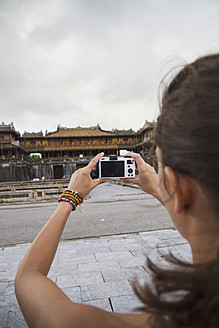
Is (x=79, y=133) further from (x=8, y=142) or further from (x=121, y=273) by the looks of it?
(x=121, y=273)

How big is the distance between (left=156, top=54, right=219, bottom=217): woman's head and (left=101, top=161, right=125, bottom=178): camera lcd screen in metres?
0.96

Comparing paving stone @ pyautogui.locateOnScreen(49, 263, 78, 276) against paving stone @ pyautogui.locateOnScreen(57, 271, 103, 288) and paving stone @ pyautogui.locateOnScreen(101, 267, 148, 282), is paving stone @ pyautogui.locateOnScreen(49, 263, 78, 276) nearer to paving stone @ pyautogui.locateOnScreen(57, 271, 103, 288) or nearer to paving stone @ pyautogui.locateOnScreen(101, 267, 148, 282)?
paving stone @ pyautogui.locateOnScreen(57, 271, 103, 288)

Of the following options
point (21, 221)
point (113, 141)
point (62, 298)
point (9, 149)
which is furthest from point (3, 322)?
point (113, 141)

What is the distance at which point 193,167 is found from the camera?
0.56 m

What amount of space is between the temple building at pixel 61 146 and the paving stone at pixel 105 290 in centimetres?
3042

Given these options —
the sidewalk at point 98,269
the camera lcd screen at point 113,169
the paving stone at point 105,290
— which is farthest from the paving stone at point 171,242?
the camera lcd screen at point 113,169

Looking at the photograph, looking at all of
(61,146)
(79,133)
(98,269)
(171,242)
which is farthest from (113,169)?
(79,133)

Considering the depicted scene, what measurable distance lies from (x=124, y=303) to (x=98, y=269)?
87 cm

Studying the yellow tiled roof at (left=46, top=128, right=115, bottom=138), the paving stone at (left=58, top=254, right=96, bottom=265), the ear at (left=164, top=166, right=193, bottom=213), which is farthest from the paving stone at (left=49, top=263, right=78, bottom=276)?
the yellow tiled roof at (left=46, top=128, right=115, bottom=138)

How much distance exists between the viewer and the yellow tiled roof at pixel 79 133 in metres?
38.1

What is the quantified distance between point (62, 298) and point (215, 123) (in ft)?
2.33

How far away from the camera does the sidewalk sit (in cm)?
Result: 210

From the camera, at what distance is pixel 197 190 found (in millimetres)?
577

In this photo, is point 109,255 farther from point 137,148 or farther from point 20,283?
point 137,148
